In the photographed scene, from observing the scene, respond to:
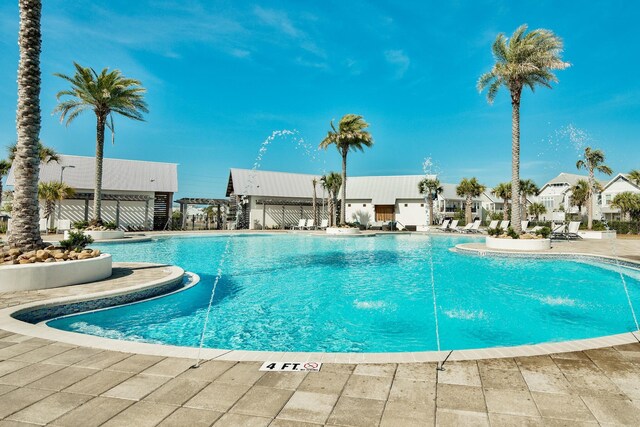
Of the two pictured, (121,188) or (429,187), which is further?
(429,187)

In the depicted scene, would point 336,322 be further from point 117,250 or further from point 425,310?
point 117,250

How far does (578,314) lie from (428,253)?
10.5 metres

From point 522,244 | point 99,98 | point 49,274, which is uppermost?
point 99,98

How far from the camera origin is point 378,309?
8.11m

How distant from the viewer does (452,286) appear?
10469mm

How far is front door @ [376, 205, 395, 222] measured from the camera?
43375 millimetres

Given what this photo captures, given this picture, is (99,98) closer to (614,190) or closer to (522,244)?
(522,244)

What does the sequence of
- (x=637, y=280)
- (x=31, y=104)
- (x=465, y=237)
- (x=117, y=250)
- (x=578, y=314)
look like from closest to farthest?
(x=578, y=314) → (x=31, y=104) → (x=637, y=280) → (x=117, y=250) → (x=465, y=237)

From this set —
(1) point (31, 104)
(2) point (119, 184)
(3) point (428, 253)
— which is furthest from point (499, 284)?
(2) point (119, 184)

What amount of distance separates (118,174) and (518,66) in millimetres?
33483

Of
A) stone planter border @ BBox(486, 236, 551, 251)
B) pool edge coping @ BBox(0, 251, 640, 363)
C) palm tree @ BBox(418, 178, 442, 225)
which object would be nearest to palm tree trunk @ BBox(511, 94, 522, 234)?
stone planter border @ BBox(486, 236, 551, 251)

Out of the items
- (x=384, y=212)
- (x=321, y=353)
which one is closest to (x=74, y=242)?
(x=321, y=353)

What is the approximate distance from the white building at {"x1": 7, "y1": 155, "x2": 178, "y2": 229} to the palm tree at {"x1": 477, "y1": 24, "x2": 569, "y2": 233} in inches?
1164

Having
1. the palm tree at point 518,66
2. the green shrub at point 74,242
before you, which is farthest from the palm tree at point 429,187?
the green shrub at point 74,242
